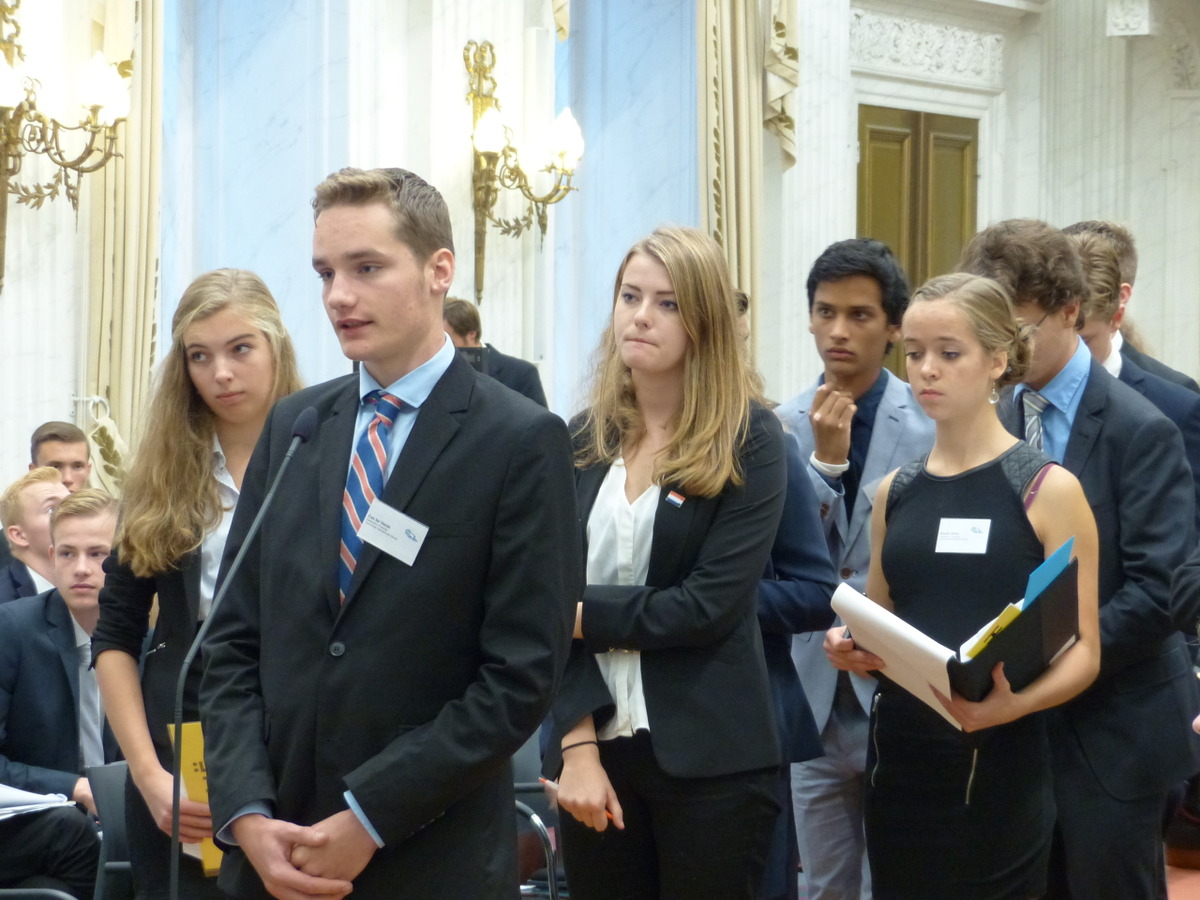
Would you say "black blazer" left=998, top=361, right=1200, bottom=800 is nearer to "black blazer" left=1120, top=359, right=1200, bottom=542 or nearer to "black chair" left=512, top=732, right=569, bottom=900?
"black blazer" left=1120, top=359, right=1200, bottom=542

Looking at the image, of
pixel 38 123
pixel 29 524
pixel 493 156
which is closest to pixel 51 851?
pixel 29 524

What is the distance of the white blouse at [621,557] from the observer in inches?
96.0

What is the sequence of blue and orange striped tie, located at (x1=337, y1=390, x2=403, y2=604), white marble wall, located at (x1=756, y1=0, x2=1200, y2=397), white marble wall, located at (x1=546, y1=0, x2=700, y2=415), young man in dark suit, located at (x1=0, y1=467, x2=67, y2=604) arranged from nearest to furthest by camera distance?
blue and orange striped tie, located at (x1=337, y1=390, x2=403, y2=604), young man in dark suit, located at (x1=0, y1=467, x2=67, y2=604), white marble wall, located at (x1=546, y1=0, x2=700, y2=415), white marble wall, located at (x1=756, y1=0, x2=1200, y2=397)

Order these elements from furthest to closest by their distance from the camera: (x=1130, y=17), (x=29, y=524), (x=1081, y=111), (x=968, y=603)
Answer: (x=1081, y=111) → (x=1130, y=17) → (x=29, y=524) → (x=968, y=603)

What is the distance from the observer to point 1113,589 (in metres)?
2.66

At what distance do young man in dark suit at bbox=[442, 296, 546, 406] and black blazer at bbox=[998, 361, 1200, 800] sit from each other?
280cm

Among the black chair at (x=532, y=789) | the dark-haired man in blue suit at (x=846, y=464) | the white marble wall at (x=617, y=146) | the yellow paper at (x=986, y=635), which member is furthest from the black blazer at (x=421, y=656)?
the white marble wall at (x=617, y=146)

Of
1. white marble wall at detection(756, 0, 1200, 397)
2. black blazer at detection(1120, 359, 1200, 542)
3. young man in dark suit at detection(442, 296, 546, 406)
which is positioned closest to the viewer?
black blazer at detection(1120, 359, 1200, 542)

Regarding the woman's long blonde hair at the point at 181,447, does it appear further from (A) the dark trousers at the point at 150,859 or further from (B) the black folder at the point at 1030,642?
(B) the black folder at the point at 1030,642

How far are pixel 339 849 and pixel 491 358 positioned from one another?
12.0 feet

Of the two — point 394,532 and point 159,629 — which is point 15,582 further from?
point 394,532

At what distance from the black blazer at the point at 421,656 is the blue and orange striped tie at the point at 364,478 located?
0.02 m

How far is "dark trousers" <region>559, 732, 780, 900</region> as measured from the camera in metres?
2.36

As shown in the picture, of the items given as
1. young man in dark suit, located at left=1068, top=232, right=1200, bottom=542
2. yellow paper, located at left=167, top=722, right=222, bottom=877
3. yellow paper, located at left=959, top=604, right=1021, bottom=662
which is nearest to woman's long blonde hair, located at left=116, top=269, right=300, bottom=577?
yellow paper, located at left=167, top=722, right=222, bottom=877
